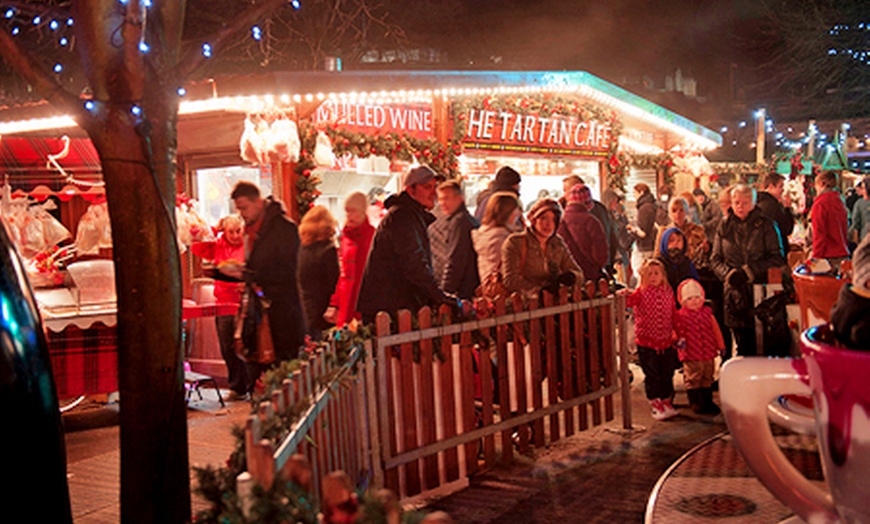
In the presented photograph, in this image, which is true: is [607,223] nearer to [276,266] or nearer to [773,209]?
[773,209]

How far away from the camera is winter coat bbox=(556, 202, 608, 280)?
901 centimetres

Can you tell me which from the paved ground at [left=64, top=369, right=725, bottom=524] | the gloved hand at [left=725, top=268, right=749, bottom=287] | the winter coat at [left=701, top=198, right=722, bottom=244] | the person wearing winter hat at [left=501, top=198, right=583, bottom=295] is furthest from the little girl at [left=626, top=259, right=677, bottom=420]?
the winter coat at [left=701, top=198, right=722, bottom=244]

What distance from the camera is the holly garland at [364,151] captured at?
10273mm

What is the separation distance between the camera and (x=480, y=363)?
20.4ft

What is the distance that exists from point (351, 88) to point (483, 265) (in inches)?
120

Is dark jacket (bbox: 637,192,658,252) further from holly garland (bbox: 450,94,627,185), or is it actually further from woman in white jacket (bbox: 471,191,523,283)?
woman in white jacket (bbox: 471,191,523,283)

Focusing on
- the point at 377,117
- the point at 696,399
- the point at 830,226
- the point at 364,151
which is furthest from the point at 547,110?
the point at 696,399

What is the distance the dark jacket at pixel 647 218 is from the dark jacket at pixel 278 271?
27.2 ft

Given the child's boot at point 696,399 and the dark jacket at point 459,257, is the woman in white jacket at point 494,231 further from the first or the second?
the child's boot at point 696,399

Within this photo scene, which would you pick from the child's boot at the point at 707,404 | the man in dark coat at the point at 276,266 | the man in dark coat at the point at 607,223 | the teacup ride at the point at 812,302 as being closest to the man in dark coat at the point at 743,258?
the child's boot at the point at 707,404

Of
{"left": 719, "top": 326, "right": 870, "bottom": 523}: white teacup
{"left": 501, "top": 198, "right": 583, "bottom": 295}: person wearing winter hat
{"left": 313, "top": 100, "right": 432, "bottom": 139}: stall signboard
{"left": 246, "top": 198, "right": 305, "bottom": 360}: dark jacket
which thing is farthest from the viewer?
{"left": 313, "top": 100, "right": 432, "bottom": 139}: stall signboard

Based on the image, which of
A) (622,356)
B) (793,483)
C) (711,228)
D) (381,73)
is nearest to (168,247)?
(793,483)

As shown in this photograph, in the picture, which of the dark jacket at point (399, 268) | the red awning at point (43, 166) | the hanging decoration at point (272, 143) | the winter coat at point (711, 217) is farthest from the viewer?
the winter coat at point (711, 217)

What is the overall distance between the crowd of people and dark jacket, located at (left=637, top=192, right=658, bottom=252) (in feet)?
12.1
